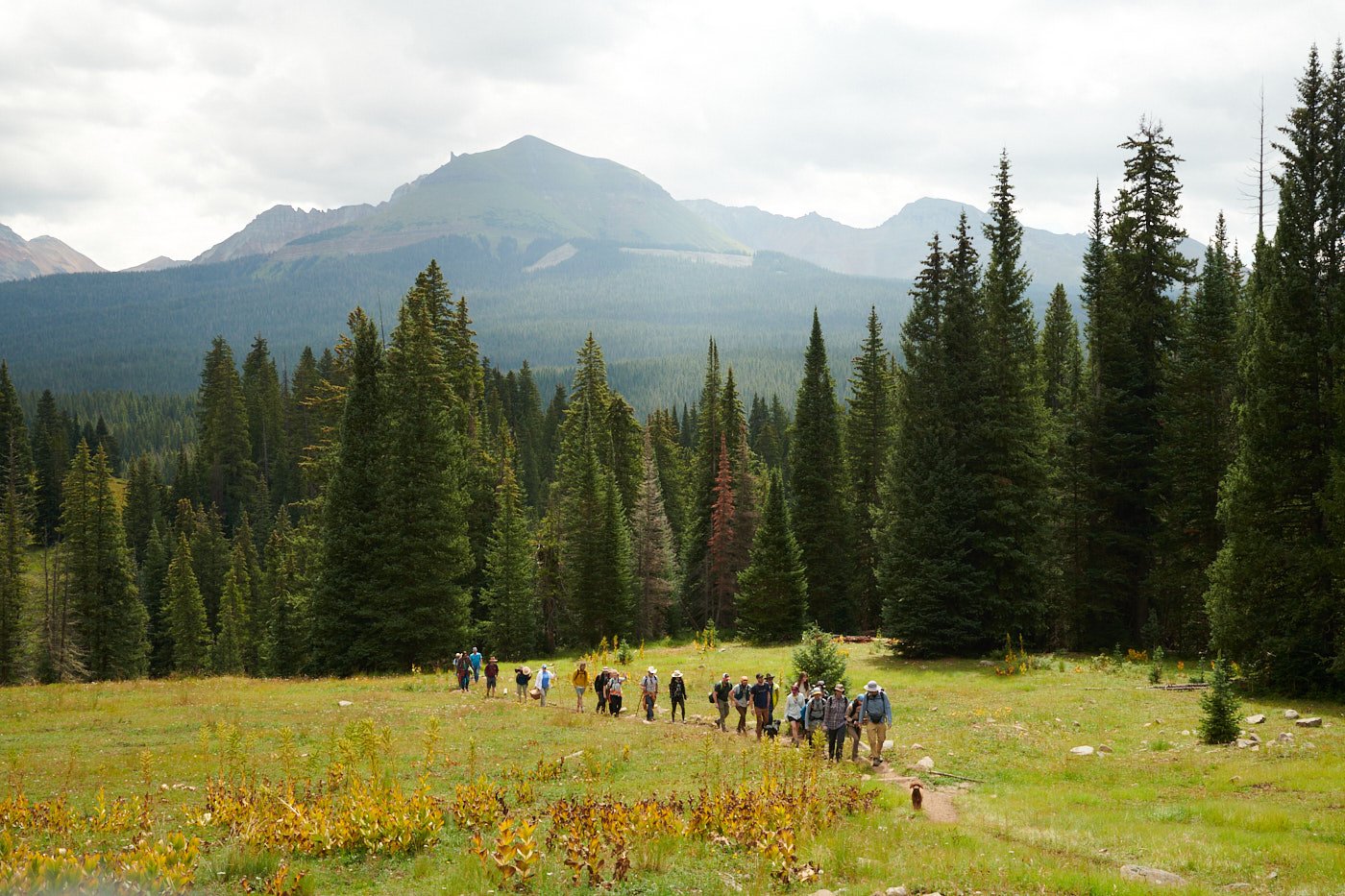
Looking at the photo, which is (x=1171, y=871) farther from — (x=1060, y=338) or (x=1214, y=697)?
(x=1060, y=338)

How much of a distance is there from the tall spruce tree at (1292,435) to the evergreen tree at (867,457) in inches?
1027

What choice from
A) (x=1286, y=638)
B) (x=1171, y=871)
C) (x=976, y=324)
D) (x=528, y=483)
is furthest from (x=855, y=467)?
(x=528, y=483)

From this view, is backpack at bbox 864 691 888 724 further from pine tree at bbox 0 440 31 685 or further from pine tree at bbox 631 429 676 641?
pine tree at bbox 0 440 31 685

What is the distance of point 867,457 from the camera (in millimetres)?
52938

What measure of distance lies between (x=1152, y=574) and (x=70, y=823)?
113 ft

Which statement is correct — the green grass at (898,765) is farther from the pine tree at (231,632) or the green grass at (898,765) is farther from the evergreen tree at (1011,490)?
the pine tree at (231,632)

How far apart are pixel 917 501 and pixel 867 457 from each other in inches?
792

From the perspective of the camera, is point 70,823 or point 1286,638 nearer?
point 70,823

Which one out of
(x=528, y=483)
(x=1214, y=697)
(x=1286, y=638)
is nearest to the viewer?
(x=1214, y=697)

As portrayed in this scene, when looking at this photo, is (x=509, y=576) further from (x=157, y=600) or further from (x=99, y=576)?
(x=157, y=600)

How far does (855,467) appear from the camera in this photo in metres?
53.5

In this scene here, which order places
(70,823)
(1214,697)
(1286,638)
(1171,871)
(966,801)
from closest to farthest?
(1171,871), (70,823), (966,801), (1214,697), (1286,638)

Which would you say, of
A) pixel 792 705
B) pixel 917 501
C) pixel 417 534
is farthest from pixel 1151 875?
pixel 417 534

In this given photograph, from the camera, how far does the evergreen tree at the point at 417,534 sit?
37094 millimetres
